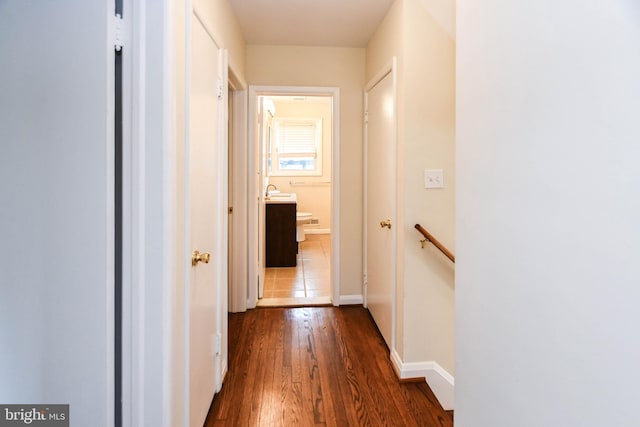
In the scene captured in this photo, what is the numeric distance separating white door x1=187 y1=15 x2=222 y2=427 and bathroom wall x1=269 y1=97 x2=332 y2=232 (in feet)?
16.8

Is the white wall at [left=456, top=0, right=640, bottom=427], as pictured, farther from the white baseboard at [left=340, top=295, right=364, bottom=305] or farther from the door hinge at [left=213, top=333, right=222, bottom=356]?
the white baseboard at [left=340, top=295, right=364, bottom=305]

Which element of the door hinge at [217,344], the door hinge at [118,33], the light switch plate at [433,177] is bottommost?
the door hinge at [217,344]

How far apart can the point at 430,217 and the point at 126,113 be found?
5.70ft

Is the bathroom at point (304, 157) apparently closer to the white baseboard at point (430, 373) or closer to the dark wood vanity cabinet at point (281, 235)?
the dark wood vanity cabinet at point (281, 235)

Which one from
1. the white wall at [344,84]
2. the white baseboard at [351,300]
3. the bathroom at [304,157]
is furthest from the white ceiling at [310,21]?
the bathroom at [304,157]

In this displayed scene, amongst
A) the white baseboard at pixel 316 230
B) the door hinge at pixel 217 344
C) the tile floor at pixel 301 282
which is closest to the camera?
the door hinge at pixel 217 344

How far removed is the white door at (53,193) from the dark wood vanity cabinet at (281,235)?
3.82 metres

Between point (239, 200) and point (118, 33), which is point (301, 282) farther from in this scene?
point (118, 33)

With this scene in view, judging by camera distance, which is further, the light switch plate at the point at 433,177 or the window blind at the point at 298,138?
the window blind at the point at 298,138

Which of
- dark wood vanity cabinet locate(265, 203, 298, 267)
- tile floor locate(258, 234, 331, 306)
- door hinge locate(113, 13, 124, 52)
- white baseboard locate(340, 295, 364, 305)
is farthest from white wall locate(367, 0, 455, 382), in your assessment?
dark wood vanity cabinet locate(265, 203, 298, 267)

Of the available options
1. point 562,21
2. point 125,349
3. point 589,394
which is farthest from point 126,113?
point 589,394

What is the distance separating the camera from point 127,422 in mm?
1202

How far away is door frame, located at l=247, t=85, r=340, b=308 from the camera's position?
10.8 feet

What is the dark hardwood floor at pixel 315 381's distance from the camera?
187 cm
